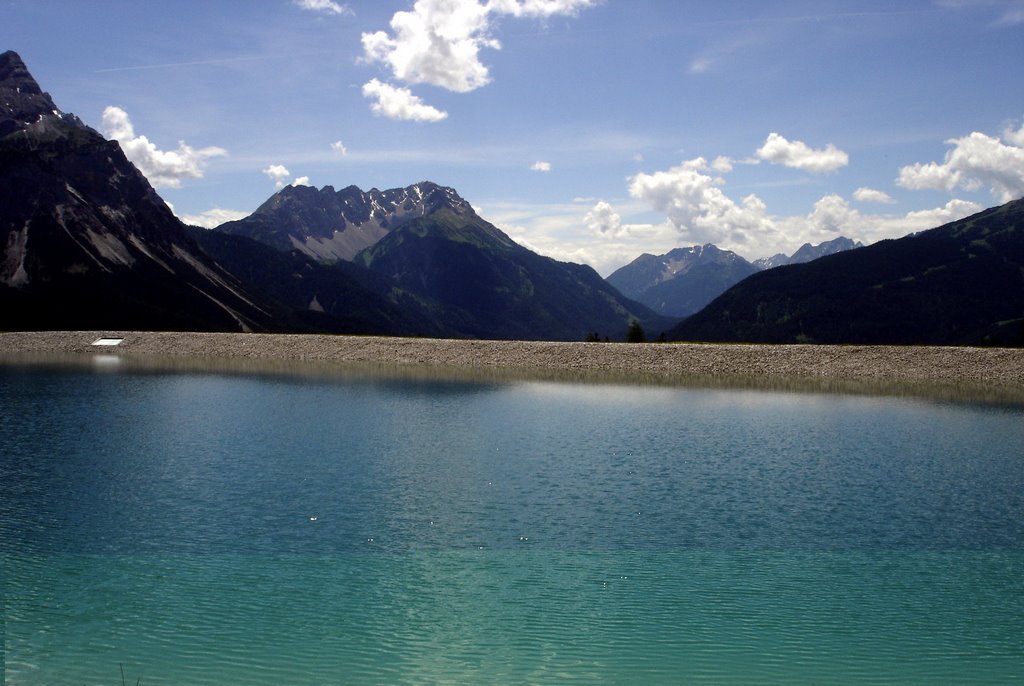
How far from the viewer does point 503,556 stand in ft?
78.0

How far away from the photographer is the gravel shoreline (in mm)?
92562

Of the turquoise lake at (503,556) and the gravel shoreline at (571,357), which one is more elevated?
the gravel shoreline at (571,357)

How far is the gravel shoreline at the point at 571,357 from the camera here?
92.6 metres

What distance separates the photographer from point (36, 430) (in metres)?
45.6

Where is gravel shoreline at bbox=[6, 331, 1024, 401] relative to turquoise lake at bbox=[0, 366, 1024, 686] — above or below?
above

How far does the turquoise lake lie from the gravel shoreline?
4596 cm

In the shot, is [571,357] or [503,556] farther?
[571,357]

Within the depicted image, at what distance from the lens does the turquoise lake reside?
16.7m

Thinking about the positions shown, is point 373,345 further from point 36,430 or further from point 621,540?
point 621,540

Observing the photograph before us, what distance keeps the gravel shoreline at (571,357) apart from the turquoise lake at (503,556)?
1809 inches

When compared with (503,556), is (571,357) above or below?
above

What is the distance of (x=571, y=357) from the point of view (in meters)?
107

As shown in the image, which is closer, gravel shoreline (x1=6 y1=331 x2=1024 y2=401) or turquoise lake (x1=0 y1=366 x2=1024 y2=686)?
turquoise lake (x1=0 y1=366 x2=1024 y2=686)

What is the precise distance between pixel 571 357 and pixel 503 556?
83585 millimetres
